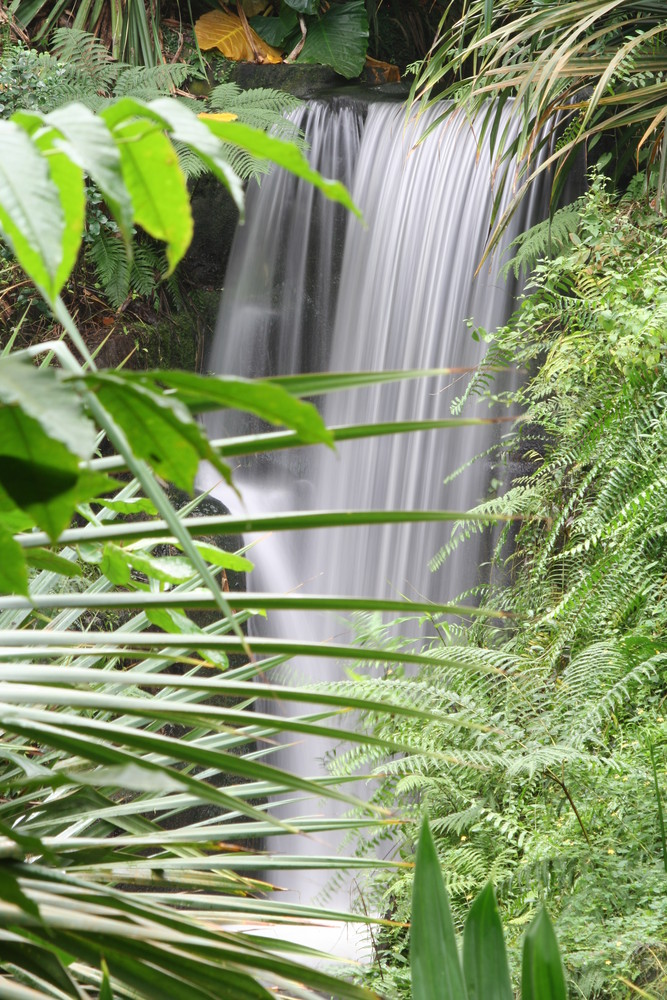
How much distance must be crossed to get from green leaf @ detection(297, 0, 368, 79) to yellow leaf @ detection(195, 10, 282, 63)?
1.30 feet

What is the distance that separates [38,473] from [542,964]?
0.58 meters

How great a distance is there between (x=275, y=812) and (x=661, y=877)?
8.73 ft

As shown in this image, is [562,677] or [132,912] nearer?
[132,912]

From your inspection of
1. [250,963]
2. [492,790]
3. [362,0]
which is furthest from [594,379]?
[362,0]

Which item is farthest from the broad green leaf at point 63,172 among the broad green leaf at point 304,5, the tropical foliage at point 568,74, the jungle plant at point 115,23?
the broad green leaf at point 304,5

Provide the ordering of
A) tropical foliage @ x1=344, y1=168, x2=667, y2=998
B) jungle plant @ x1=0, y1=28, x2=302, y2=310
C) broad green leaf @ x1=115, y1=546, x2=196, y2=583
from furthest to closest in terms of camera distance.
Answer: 1. jungle plant @ x1=0, y1=28, x2=302, y2=310
2. tropical foliage @ x1=344, y1=168, x2=667, y2=998
3. broad green leaf @ x1=115, y1=546, x2=196, y2=583

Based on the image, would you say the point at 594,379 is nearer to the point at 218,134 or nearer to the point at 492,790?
the point at 492,790

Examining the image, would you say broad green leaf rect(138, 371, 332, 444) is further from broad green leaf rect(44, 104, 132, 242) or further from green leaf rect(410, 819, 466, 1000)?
green leaf rect(410, 819, 466, 1000)

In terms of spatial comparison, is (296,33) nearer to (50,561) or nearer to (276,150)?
(50,561)

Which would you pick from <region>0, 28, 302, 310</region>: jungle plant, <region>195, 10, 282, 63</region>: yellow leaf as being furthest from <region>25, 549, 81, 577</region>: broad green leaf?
<region>195, 10, 282, 63</region>: yellow leaf

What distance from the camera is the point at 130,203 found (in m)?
0.48

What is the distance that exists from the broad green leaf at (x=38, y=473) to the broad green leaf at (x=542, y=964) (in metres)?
0.52

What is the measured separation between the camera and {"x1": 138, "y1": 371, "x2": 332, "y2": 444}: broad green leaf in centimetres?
49

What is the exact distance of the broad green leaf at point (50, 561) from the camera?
0.82 meters
